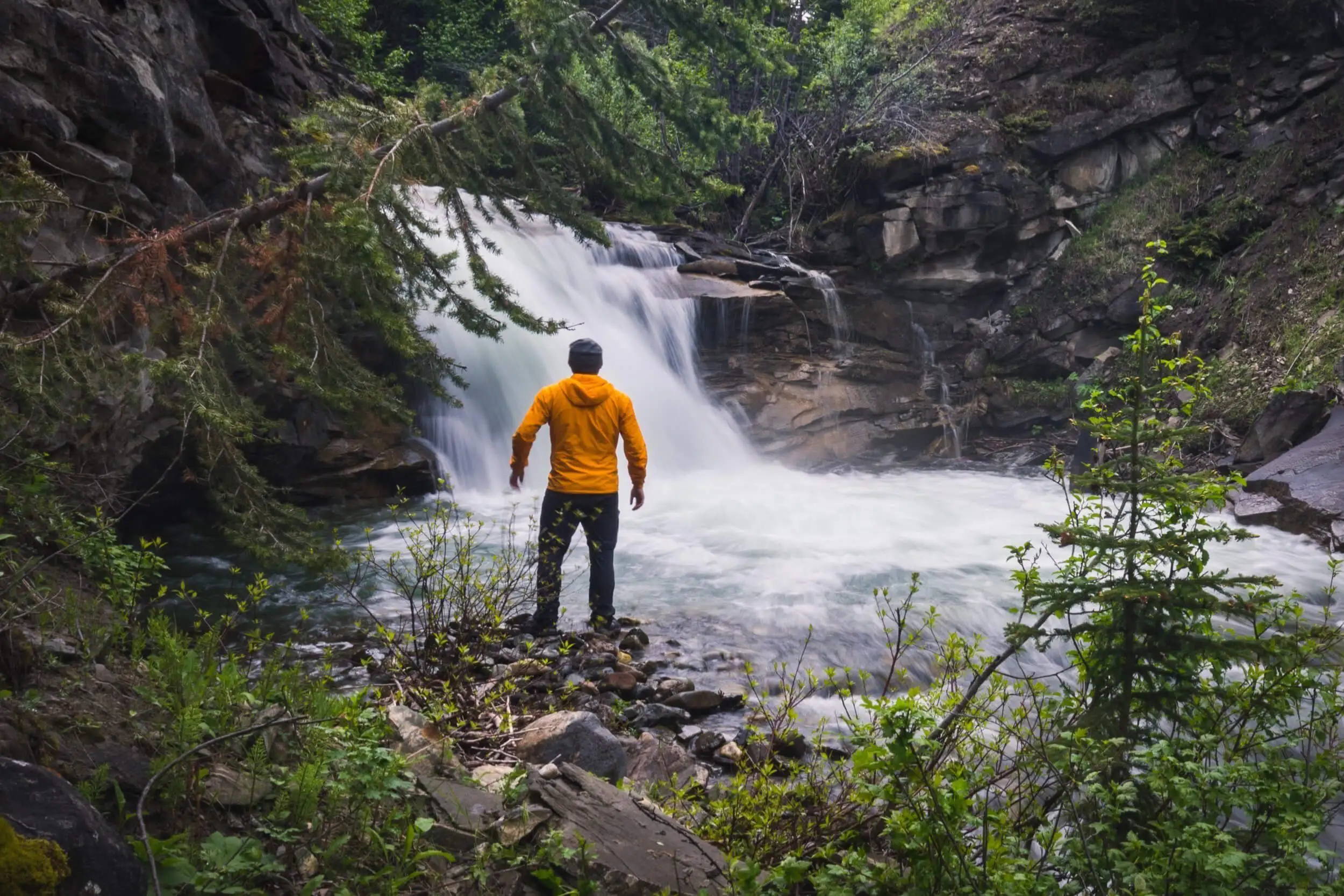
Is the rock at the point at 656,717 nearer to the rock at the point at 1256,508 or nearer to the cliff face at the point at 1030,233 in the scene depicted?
the rock at the point at 1256,508

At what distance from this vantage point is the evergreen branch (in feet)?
16.4

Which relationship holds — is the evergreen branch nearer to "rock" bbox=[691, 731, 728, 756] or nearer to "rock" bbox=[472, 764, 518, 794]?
"rock" bbox=[472, 764, 518, 794]

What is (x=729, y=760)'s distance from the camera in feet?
15.1

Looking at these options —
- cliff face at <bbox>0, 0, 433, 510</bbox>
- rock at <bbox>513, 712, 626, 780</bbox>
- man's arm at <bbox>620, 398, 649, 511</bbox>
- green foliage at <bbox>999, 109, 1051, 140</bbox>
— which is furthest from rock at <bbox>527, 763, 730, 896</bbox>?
green foliage at <bbox>999, 109, 1051, 140</bbox>

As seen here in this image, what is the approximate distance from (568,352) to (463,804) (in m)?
9.09

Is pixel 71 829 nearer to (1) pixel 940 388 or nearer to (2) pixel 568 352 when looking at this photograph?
(2) pixel 568 352

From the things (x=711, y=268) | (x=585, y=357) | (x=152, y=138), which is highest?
(x=711, y=268)

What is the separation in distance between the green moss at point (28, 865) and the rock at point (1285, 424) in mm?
13266

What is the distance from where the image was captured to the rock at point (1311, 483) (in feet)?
31.1

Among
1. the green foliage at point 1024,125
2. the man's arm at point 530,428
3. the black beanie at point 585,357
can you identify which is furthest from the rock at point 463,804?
the green foliage at point 1024,125

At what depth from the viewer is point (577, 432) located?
6176 mm

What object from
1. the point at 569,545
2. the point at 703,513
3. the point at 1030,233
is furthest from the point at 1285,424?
the point at 569,545

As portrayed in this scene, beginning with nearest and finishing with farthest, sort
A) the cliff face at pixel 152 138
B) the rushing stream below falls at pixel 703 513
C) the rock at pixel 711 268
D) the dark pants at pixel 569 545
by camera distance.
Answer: the cliff face at pixel 152 138 < the dark pants at pixel 569 545 < the rushing stream below falls at pixel 703 513 < the rock at pixel 711 268

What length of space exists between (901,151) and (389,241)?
41.7 feet
